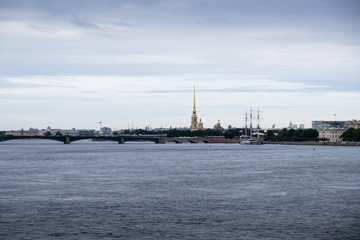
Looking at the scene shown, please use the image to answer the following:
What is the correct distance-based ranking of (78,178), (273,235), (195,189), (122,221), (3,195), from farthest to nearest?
1. (78,178)
2. (195,189)
3. (3,195)
4. (122,221)
5. (273,235)

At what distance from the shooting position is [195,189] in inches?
1475

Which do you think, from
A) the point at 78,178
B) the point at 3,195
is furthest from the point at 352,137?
the point at 3,195

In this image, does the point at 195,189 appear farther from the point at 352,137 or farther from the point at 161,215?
the point at 352,137

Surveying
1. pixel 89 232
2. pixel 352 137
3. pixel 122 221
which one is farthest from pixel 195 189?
pixel 352 137

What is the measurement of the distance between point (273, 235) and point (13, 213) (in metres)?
12.4

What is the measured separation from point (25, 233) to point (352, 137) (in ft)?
544

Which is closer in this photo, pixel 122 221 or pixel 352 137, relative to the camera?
pixel 122 221

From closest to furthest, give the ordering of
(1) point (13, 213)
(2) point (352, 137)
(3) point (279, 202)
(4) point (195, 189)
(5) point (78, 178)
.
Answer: (1) point (13, 213) < (3) point (279, 202) < (4) point (195, 189) < (5) point (78, 178) < (2) point (352, 137)

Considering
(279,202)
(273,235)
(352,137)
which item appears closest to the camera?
(273,235)

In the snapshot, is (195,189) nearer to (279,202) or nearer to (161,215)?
(279,202)

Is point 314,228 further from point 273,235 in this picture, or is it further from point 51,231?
point 51,231

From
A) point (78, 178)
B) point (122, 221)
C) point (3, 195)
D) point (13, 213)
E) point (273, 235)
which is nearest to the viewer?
point (273, 235)

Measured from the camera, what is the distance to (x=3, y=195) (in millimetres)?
33938

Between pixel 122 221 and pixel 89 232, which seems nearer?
pixel 89 232
